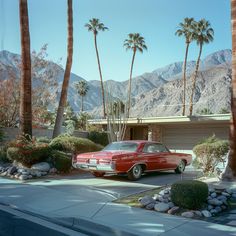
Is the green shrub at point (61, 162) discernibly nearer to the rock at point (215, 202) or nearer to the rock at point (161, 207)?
the rock at point (161, 207)

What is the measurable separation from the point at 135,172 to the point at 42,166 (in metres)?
3.69

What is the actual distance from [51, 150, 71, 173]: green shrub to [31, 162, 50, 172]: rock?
13.3 inches

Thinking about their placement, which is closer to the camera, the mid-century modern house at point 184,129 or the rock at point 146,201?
the rock at point 146,201

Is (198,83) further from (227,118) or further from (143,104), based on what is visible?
(227,118)

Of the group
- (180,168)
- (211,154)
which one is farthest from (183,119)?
(211,154)

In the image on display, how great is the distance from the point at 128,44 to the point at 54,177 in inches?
1281

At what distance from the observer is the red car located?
1121 cm

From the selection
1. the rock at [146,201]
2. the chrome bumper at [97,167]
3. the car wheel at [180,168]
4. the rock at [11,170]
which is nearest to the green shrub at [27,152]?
the rock at [11,170]

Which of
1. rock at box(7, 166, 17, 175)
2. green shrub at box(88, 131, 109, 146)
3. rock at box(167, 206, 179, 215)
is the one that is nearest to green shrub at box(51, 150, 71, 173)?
rock at box(7, 166, 17, 175)

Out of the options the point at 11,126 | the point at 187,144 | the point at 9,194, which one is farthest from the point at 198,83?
the point at 9,194

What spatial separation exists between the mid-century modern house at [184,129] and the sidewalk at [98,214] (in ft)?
44.4

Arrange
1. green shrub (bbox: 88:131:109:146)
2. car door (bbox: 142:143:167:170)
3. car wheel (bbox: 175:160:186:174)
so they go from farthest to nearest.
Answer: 1. green shrub (bbox: 88:131:109:146)
2. car wheel (bbox: 175:160:186:174)
3. car door (bbox: 142:143:167:170)

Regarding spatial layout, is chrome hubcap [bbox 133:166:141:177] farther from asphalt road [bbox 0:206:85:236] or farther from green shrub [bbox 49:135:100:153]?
asphalt road [bbox 0:206:85:236]

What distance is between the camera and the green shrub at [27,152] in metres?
13.4
